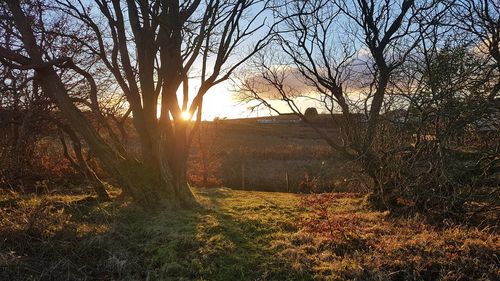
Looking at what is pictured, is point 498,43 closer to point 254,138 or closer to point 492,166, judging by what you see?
point 492,166

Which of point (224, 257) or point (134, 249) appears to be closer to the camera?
point (224, 257)

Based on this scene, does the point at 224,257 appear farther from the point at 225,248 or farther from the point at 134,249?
the point at 134,249

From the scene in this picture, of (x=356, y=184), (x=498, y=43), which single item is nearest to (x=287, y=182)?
(x=356, y=184)

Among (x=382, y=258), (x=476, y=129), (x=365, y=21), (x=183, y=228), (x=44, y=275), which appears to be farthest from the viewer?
(x=365, y=21)

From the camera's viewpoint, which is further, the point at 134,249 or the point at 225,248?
the point at 225,248

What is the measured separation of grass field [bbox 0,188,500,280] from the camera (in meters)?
5.87

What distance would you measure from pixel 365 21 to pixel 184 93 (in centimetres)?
528

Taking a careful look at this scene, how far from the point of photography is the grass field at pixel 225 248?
19.3ft

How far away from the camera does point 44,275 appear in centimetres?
564

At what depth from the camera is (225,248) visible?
6.88 metres

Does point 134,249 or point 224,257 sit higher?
point 134,249

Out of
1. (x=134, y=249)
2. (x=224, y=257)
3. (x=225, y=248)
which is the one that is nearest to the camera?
(x=224, y=257)

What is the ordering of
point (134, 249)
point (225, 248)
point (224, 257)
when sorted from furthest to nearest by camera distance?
point (225, 248) → point (134, 249) → point (224, 257)

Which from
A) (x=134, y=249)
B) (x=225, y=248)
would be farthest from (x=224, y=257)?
(x=134, y=249)
